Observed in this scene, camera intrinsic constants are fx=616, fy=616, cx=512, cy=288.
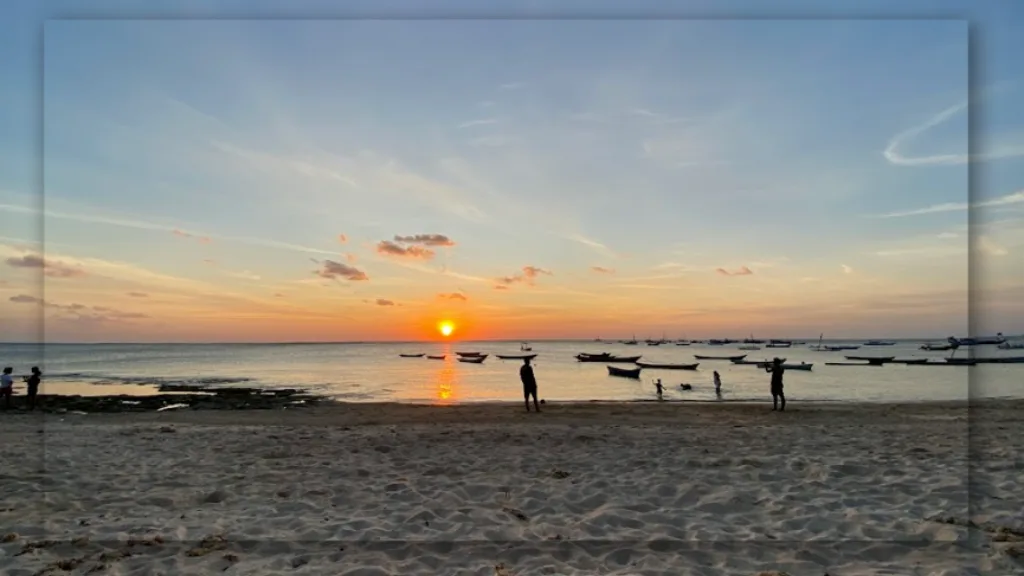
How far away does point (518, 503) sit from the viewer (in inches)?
314

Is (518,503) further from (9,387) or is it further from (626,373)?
(626,373)

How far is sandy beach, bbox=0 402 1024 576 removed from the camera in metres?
6.09

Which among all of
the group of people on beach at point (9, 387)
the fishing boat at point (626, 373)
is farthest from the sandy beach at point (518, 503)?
the fishing boat at point (626, 373)

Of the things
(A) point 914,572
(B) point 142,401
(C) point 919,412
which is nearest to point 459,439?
(A) point 914,572

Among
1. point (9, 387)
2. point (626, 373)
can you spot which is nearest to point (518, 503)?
point (9, 387)

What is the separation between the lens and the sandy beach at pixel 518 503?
6.09 metres

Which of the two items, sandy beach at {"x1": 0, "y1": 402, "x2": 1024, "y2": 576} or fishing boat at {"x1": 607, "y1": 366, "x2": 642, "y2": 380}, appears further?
fishing boat at {"x1": 607, "y1": 366, "x2": 642, "y2": 380}

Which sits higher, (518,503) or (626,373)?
(518,503)

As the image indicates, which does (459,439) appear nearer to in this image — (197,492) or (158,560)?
(197,492)

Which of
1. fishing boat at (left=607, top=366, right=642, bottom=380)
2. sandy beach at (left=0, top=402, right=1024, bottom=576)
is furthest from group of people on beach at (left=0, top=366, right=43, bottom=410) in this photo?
fishing boat at (left=607, top=366, right=642, bottom=380)

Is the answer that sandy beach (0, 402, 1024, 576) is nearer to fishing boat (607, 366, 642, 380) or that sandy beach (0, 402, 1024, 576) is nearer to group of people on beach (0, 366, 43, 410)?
group of people on beach (0, 366, 43, 410)

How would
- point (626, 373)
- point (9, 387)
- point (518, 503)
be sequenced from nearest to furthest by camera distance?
point (518, 503)
point (9, 387)
point (626, 373)

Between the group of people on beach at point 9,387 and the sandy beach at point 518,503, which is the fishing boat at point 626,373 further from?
the group of people on beach at point 9,387

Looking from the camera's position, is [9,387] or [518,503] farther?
[9,387]
